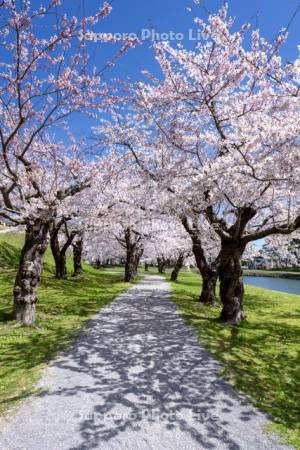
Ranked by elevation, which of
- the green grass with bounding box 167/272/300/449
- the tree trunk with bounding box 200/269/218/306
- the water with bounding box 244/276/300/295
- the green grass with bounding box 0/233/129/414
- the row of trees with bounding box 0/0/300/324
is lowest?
the water with bounding box 244/276/300/295

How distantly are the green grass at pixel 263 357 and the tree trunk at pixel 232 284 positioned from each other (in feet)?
1.74

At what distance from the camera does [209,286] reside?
19688 mm

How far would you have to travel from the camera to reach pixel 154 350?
9.33 metres

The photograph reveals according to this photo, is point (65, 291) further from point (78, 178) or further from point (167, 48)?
point (167, 48)

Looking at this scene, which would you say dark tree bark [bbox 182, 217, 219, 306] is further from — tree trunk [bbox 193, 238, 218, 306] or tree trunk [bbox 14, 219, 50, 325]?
tree trunk [bbox 14, 219, 50, 325]

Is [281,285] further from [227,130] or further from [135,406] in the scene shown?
[135,406]

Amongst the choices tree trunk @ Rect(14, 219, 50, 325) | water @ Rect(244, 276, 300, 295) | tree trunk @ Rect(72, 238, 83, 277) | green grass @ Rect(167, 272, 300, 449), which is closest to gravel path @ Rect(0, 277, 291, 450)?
green grass @ Rect(167, 272, 300, 449)

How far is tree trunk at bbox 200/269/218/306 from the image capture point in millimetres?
19281

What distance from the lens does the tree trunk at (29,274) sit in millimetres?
11398

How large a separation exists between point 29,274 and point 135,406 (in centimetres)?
678

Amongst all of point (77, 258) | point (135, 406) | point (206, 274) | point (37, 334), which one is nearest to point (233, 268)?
point (206, 274)

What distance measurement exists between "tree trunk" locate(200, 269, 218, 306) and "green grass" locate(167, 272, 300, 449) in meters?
2.66

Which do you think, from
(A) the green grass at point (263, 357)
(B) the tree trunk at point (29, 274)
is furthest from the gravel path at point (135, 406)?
(B) the tree trunk at point (29, 274)

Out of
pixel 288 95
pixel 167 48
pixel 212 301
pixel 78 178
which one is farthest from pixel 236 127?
pixel 212 301
